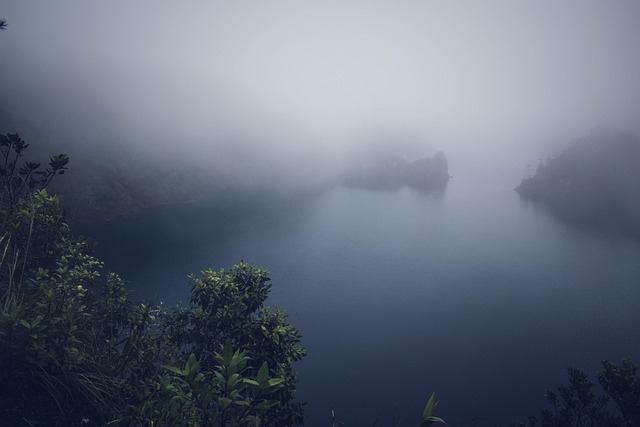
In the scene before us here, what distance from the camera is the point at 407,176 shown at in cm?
17200

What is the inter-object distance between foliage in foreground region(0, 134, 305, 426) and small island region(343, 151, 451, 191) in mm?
150003

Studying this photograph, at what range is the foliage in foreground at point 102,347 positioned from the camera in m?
5.89

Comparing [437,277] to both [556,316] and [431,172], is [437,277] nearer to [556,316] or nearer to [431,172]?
[556,316]

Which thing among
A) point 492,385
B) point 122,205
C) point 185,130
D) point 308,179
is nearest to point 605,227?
point 492,385

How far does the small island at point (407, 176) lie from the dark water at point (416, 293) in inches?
2344

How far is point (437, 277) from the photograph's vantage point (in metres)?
62.8

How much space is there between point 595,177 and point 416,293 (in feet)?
421

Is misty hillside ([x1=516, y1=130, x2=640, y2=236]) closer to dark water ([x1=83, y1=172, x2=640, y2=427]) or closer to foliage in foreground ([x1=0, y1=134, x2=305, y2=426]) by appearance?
dark water ([x1=83, y1=172, x2=640, y2=427])

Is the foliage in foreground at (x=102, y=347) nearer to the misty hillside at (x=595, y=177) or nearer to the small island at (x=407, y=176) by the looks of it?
the misty hillside at (x=595, y=177)

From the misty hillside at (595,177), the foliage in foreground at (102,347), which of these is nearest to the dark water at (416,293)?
the foliage in foreground at (102,347)

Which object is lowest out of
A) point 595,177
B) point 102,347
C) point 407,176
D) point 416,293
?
point 102,347

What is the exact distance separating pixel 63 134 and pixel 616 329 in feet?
458

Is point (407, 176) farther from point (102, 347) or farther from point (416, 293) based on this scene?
point (102, 347)

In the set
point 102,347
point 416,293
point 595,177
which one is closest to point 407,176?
point 595,177
